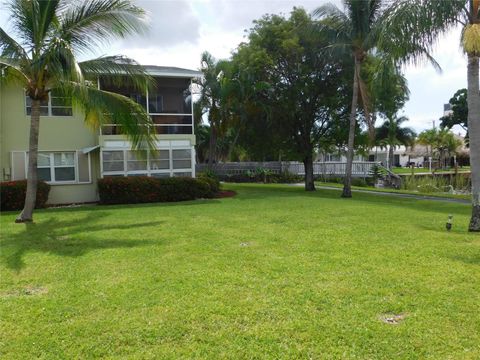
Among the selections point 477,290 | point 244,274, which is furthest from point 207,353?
point 477,290

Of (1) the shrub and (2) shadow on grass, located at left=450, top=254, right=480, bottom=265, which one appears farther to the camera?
(1) the shrub

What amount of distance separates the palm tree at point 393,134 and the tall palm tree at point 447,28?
45.4m

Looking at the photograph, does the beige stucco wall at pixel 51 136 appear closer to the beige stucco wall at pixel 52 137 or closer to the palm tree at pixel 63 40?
the beige stucco wall at pixel 52 137

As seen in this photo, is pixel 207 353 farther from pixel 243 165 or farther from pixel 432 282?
pixel 243 165

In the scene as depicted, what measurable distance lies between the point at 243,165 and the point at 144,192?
17445 millimetres

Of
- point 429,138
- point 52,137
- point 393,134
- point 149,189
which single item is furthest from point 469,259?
point 429,138

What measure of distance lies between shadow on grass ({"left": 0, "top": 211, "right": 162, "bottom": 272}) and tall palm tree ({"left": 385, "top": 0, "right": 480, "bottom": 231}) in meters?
7.52

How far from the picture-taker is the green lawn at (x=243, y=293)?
3.90 metres

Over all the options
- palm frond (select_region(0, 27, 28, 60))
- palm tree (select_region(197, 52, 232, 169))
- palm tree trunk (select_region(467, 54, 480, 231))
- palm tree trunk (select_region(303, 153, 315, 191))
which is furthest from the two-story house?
palm tree trunk (select_region(467, 54, 480, 231))

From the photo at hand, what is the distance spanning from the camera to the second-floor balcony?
18797 millimetres

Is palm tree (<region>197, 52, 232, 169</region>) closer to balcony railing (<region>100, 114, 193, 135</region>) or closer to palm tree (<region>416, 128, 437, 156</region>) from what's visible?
balcony railing (<region>100, 114, 193, 135</region>)

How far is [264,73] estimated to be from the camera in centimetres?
2286

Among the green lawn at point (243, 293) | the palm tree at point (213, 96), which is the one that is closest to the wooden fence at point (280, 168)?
→ the palm tree at point (213, 96)

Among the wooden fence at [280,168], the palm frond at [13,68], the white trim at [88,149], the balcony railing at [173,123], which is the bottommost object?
the wooden fence at [280,168]
